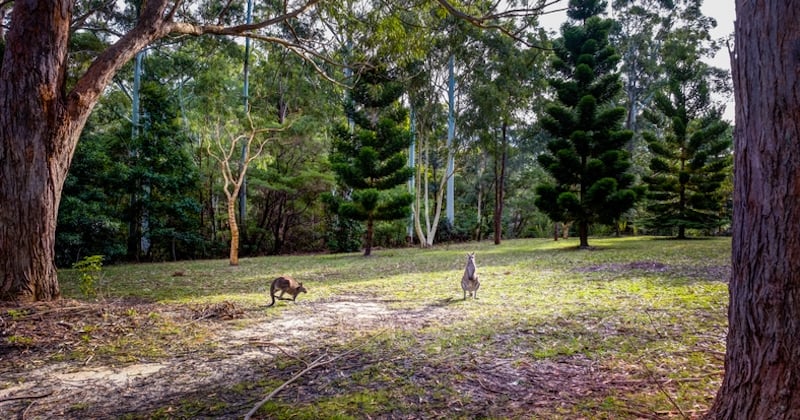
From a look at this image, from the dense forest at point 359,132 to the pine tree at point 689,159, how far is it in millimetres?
69

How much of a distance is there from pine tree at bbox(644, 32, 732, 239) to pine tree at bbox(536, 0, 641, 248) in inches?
197

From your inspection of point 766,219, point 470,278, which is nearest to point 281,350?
point 470,278

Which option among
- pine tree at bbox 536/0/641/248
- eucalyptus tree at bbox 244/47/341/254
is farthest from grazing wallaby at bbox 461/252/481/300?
eucalyptus tree at bbox 244/47/341/254

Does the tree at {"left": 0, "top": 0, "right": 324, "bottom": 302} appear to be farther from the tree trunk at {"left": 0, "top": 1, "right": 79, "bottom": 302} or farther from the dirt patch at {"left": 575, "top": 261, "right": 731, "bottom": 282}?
the dirt patch at {"left": 575, "top": 261, "right": 731, "bottom": 282}

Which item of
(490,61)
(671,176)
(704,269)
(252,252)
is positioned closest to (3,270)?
(704,269)

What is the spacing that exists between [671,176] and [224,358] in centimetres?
2024

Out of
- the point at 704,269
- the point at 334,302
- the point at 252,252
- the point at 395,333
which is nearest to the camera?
the point at 395,333

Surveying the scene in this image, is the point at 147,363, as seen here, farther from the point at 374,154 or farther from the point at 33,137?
the point at 374,154

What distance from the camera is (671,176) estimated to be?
1812 centimetres

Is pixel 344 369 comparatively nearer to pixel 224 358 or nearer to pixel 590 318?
pixel 224 358

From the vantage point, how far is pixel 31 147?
13.6 ft

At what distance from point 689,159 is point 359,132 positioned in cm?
1432

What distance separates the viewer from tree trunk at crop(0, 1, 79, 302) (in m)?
4.05

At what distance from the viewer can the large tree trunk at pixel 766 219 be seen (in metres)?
1.49
